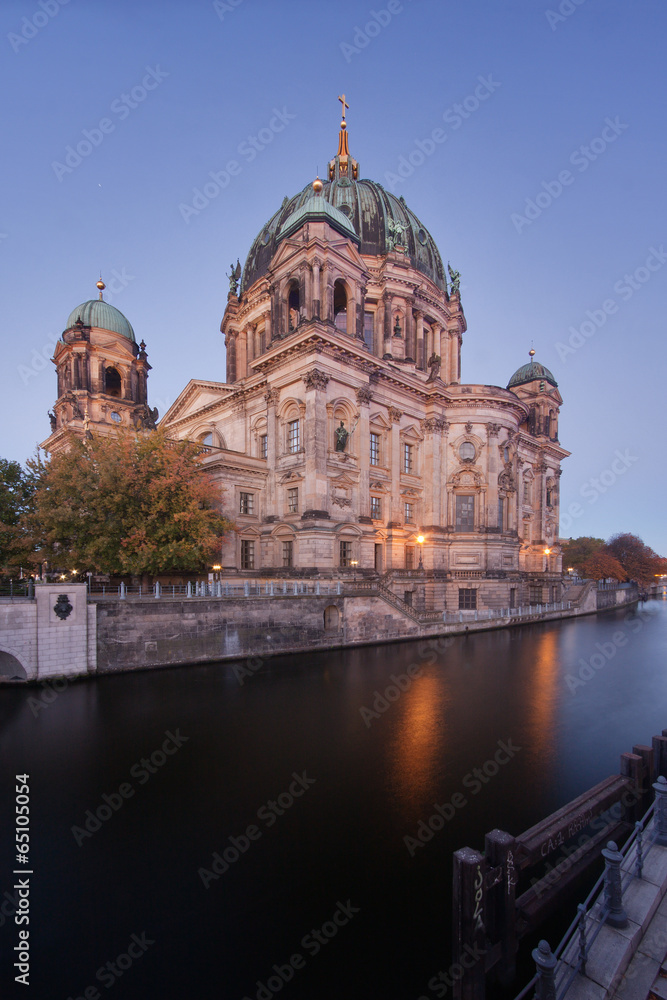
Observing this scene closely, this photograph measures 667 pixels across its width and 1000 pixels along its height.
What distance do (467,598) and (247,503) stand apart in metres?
20.6

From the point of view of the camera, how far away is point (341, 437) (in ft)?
102

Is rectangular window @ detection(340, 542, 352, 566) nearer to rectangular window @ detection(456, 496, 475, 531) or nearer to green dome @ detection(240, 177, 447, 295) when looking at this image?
rectangular window @ detection(456, 496, 475, 531)

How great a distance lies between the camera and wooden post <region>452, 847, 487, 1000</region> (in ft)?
16.7

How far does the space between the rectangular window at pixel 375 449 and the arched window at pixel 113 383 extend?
34.2 metres

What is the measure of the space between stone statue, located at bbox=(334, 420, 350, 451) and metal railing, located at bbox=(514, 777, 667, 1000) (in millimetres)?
25830

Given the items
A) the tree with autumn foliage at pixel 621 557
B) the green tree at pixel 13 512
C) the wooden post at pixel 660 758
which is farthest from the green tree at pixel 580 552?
the green tree at pixel 13 512

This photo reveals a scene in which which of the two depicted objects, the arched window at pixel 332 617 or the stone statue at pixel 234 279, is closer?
the arched window at pixel 332 617

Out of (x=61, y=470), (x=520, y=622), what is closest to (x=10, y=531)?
(x=61, y=470)

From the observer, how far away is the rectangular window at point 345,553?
31.2 metres

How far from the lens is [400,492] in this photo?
37094 millimetres

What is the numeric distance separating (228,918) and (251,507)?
27340 mm

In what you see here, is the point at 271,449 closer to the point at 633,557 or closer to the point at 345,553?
the point at 345,553

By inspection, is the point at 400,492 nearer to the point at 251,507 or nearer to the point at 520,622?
the point at 251,507

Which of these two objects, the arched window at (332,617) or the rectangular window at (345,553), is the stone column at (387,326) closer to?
the rectangular window at (345,553)
